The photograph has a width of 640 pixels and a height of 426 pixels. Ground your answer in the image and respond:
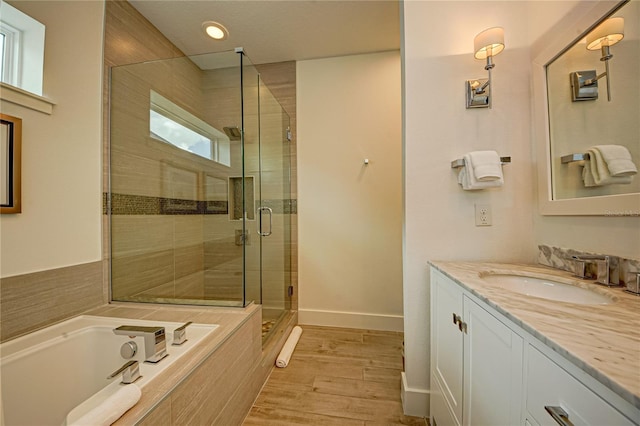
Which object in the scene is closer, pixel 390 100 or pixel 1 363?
pixel 1 363

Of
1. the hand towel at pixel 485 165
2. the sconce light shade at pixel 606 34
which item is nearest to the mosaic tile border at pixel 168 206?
the hand towel at pixel 485 165

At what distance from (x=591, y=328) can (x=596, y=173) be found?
80 centimetres

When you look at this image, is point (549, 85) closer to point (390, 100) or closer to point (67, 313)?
point (390, 100)

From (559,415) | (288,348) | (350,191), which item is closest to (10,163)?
(288,348)

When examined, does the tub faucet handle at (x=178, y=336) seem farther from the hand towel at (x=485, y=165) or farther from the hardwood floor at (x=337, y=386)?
the hand towel at (x=485, y=165)

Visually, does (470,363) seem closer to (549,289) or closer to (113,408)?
(549,289)

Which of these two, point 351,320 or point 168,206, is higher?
point 168,206

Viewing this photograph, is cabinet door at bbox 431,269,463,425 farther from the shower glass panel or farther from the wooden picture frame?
the wooden picture frame

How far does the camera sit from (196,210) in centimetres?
219

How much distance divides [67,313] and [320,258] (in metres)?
1.83

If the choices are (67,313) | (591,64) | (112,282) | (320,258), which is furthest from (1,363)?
(591,64)

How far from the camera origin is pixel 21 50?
1174 millimetres

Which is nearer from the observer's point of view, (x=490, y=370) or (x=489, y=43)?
(x=490, y=370)

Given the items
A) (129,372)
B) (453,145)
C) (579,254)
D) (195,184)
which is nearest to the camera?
(129,372)
